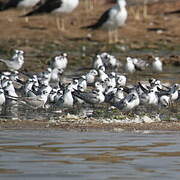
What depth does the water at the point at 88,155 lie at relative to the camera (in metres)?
9.13

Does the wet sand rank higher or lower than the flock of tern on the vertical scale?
higher

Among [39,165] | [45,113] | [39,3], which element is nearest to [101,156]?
[39,165]

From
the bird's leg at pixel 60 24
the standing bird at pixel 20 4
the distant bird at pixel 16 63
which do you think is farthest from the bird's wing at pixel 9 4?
the distant bird at pixel 16 63

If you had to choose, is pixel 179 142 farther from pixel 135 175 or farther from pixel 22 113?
pixel 22 113

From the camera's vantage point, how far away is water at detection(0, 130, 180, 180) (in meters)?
9.13

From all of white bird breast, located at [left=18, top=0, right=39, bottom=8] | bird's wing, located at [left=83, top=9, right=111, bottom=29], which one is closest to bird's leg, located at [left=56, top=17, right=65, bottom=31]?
bird's wing, located at [left=83, top=9, right=111, bottom=29]

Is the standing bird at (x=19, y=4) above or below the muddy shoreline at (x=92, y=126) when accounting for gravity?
above

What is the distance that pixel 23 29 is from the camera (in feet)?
105

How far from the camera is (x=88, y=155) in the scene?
10.5 m

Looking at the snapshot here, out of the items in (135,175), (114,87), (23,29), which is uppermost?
(23,29)

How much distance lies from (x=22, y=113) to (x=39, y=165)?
635 centimetres

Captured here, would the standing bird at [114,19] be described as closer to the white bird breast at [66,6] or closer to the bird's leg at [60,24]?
the white bird breast at [66,6]

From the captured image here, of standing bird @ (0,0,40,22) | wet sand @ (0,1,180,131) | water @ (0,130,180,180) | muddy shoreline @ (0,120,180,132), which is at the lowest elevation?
water @ (0,130,180,180)

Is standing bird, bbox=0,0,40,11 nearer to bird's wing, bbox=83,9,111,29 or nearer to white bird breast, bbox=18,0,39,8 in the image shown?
white bird breast, bbox=18,0,39,8
